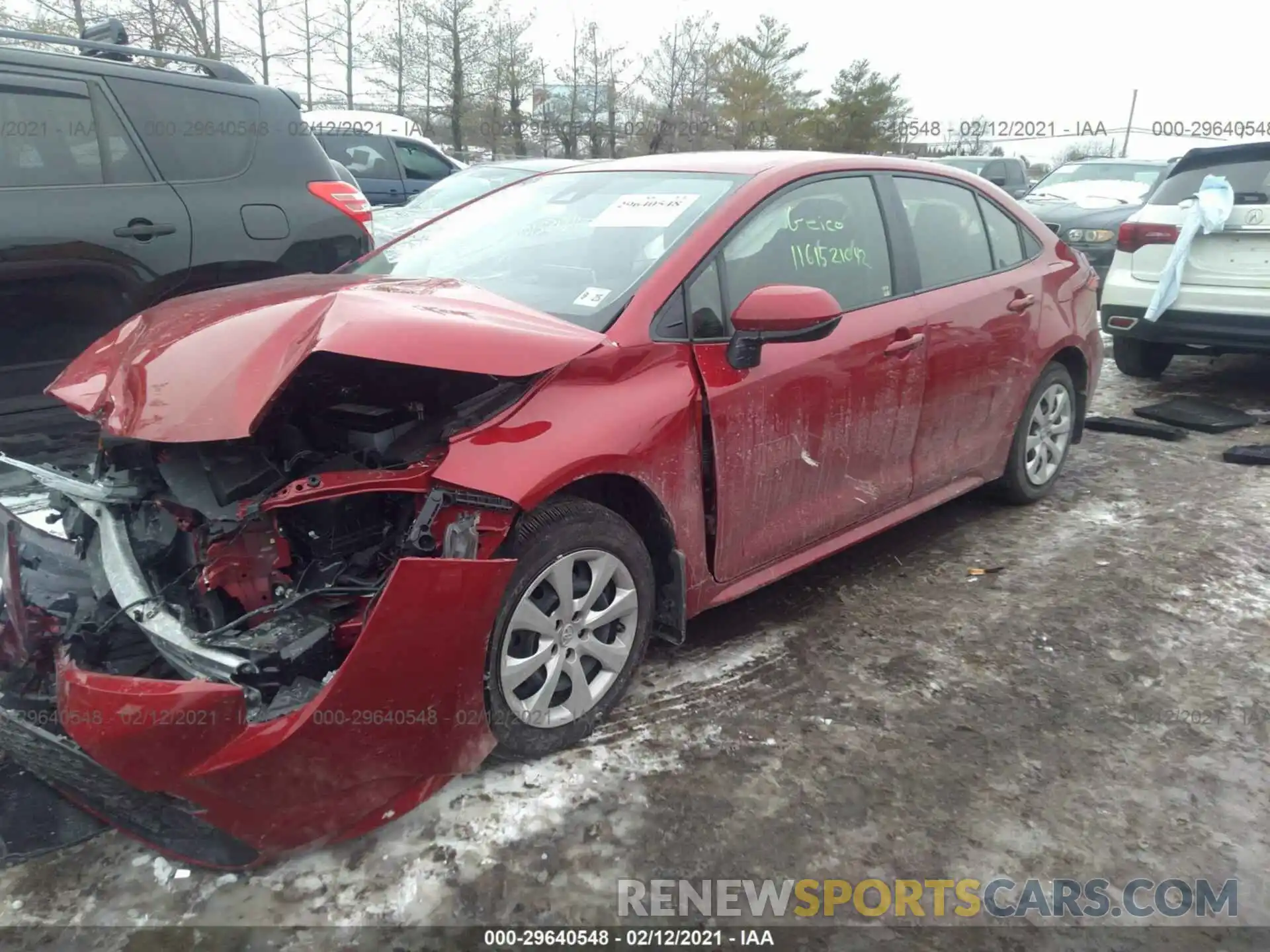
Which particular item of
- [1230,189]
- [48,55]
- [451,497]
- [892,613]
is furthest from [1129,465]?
[48,55]

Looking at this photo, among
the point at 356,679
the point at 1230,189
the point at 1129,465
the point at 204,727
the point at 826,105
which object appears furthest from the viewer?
the point at 826,105

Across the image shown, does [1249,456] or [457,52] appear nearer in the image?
[1249,456]

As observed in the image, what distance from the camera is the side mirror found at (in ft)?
9.09

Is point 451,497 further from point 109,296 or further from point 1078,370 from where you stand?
point 1078,370

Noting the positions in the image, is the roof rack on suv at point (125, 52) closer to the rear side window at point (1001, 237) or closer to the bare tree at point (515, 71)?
the rear side window at point (1001, 237)

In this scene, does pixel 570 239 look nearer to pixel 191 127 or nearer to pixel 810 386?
pixel 810 386

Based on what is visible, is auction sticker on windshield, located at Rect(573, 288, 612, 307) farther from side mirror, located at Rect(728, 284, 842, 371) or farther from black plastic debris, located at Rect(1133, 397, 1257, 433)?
black plastic debris, located at Rect(1133, 397, 1257, 433)

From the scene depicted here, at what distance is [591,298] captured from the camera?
113 inches

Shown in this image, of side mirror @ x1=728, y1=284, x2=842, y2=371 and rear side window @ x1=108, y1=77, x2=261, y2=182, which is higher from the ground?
rear side window @ x1=108, y1=77, x2=261, y2=182

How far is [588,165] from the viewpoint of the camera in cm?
389

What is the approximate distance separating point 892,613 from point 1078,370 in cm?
201

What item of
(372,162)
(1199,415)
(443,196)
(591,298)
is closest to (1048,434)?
(1199,415)

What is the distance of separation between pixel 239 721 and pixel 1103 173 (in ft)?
42.5

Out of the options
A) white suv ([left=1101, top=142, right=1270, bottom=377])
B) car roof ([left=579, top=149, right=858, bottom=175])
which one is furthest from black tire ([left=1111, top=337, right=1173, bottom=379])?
car roof ([left=579, top=149, right=858, bottom=175])
